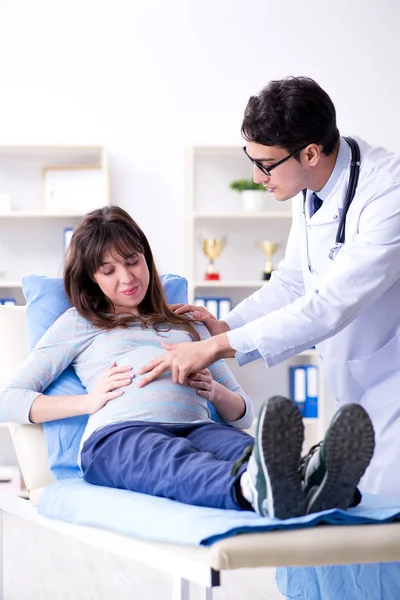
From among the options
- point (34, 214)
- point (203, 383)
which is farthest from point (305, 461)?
point (34, 214)

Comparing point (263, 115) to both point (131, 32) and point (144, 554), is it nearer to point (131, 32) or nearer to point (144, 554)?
point (144, 554)

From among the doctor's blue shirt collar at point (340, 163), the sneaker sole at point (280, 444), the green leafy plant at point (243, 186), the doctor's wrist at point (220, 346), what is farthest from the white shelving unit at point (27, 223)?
the sneaker sole at point (280, 444)

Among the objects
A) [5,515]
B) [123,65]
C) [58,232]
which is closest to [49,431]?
[5,515]

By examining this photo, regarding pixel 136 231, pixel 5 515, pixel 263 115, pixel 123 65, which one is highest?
pixel 123 65

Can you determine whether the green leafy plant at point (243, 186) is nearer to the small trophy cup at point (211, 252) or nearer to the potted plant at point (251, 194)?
the potted plant at point (251, 194)

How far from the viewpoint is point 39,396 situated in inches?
77.8

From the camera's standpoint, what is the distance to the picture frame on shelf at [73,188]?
403 cm

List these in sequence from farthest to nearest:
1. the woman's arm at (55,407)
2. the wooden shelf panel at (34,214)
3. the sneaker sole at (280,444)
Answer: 1. the wooden shelf panel at (34,214)
2. the woman's arm at (55,407)
3. the sneaker sole at (280,444)

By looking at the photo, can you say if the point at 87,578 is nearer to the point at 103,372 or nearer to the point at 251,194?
the point at 103,372

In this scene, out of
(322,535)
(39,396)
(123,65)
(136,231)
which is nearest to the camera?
(322,535)

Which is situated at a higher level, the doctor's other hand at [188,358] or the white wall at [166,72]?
the white wall at [166,72]

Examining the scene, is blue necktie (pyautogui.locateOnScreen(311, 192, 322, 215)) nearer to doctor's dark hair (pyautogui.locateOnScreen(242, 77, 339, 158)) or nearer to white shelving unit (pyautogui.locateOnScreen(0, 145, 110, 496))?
doctor's dark hair (pyautogui.locateOnScreen(242, 77, 339, 158))

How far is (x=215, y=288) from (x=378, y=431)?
2456 millimetres

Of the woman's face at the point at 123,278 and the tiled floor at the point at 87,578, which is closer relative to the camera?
the woman's face at the point at 123,278
